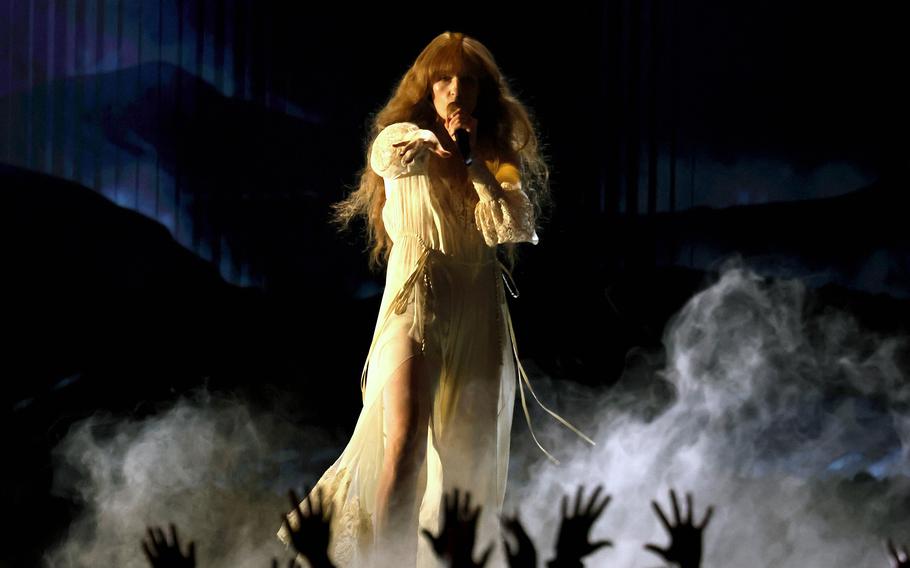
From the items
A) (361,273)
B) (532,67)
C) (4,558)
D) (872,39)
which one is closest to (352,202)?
(361,273)

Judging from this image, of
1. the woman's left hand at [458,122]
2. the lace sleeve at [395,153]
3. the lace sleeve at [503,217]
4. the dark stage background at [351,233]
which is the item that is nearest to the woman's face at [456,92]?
the woman's left hand at [458,122]

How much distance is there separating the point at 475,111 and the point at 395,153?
441 millimetres

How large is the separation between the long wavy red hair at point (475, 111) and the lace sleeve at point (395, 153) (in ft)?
0.41

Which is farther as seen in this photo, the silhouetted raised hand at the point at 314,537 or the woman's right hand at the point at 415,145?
the woman's right hand at the point at 415,145

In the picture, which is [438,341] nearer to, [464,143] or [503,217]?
[503,217]

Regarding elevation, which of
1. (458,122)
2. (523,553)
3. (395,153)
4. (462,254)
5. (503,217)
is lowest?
(523,553)

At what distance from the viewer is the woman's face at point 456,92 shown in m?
3.23

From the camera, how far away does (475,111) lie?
3.42 metres

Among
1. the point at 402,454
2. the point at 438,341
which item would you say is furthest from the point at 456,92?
the point at 402,454

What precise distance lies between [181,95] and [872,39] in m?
2.66

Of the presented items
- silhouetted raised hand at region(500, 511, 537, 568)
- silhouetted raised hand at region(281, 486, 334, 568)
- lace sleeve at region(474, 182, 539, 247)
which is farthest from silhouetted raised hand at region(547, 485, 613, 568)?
lace sleeve at region(474, 182, 539, 247)

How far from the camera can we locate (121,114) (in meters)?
4.37

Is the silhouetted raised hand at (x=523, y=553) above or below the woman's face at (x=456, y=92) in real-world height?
below

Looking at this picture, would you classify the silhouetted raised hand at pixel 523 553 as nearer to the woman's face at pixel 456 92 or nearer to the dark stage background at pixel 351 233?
the woman's face at pixel 456 92
